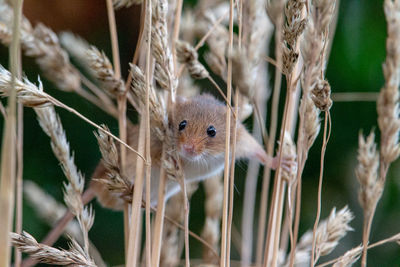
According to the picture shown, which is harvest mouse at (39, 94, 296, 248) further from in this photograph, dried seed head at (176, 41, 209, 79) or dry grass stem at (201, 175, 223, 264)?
dried seed head at (176, 41, 209, 79)

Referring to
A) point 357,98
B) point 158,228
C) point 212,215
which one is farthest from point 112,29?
point 357,98

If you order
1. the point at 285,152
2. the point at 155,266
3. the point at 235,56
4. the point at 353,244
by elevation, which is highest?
the point at 235,56

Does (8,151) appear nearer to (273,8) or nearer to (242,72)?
(242,72)

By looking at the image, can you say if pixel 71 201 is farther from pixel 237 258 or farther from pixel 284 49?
pixel 237 258

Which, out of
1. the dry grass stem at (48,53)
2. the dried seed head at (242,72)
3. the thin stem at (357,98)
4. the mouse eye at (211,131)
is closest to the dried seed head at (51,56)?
the dry grass stem at (48,53)

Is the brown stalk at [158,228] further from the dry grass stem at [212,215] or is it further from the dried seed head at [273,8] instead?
the dry grass stem at [212,215]

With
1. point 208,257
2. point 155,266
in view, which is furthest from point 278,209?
point 208,257

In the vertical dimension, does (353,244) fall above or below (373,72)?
below

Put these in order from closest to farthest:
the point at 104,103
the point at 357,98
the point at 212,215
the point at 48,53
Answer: the point at 48,53 < the point at 104,103 < the point at 212,215 < the point at 357,98
